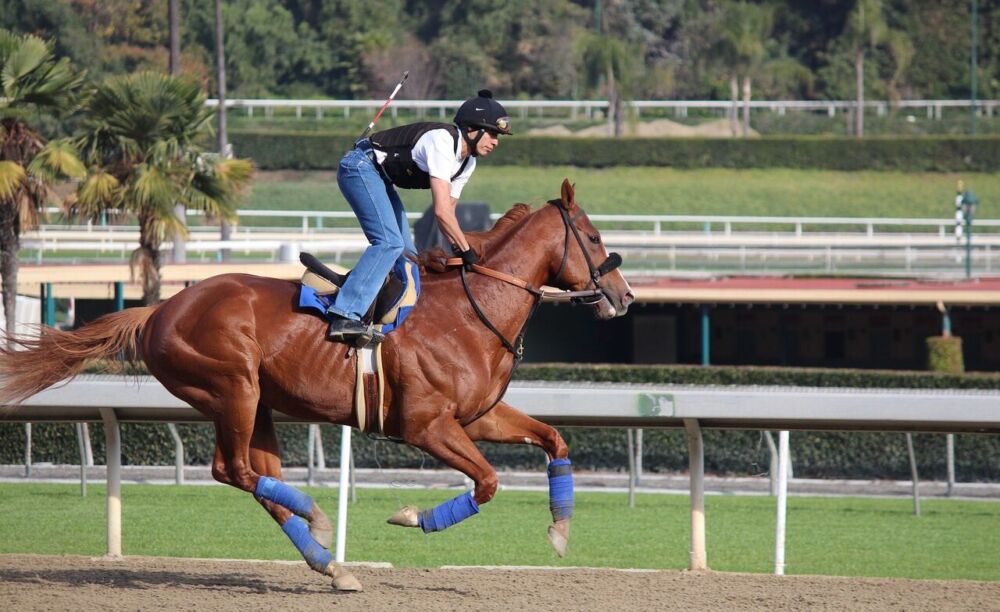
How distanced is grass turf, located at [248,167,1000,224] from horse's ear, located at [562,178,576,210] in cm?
3814

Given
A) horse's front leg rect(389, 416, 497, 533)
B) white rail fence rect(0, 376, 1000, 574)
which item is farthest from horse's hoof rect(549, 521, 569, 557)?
white rail fence rect(0, 376, 1000, 574)

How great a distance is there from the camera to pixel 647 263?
28781mm

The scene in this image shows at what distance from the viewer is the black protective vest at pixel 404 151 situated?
22.1 ft

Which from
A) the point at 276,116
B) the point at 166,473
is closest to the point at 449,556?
the point at 166,473

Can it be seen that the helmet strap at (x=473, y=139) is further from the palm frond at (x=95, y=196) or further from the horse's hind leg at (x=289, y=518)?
the palm frond at (x=95, y=196)

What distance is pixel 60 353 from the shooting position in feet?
23.2

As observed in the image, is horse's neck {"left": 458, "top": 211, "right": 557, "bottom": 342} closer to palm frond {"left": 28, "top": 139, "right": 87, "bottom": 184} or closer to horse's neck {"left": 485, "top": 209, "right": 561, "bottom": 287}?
horse's neck {"left": 485, "top": 209, "right": 561, "bottom": 287}

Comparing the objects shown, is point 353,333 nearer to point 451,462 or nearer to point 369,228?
point 369,228

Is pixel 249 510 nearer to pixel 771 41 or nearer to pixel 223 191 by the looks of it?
pixel 223 191

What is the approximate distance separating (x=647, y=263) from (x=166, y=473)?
15857mm

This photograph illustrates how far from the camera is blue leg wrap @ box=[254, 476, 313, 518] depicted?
6.62 metres

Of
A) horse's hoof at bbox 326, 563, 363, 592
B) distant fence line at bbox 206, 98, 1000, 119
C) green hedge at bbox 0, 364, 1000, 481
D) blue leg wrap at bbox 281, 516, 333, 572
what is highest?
distant fence line at bbox 206, 98, 1000, 119

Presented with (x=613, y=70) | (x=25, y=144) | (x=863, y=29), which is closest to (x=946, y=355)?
(x=25, y=144)

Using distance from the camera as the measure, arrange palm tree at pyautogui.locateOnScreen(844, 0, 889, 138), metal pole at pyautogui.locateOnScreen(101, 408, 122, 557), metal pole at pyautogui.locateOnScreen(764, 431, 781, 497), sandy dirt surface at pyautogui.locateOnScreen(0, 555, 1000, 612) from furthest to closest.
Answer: palm tree at pyautogui.locateOnScreen(844, 0, 889, 138) < metal pole at pyautogui.locateOnScreen(764, 431, 781, 497) < metal pole at pyautogui.locateOnScreen(101, 408, 122, 557) < sandy dirt surface at pyautogui.locateOnScreen(0, 555, 1000, 612)
